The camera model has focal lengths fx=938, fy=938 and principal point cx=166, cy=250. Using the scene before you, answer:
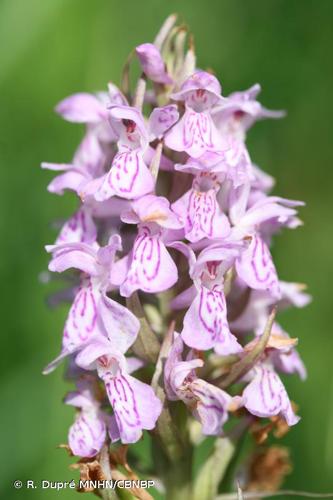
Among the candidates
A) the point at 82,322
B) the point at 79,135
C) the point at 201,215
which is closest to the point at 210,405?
the point at 82,322

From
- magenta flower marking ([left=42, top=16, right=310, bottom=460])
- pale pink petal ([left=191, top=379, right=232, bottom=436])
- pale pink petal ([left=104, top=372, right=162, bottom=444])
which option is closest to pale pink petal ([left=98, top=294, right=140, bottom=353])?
magenta flower marking ([left=42, top=16, right=310, bottom=460])

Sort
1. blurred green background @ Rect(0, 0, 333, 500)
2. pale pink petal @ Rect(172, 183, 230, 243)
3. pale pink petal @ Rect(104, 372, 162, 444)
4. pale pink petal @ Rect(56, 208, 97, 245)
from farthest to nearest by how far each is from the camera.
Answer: blurred green background @ Rect(0, 0, 333, 500) → pale pink petal @ Rect(56, 208, 97, 245) → pale pink petal @ Rect(172, 183, 230, 243) → pale pink petal @ Rect(104, 372, 162, 444)

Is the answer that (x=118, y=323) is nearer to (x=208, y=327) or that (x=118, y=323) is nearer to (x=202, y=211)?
(x=208, y=327)

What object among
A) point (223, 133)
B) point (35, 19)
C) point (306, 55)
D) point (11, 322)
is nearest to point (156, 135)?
point (223, 133)

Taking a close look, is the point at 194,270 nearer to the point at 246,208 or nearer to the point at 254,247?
the point at 254,247

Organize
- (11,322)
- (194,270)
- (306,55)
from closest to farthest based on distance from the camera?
(194,270) → (11,322) → (306,55)

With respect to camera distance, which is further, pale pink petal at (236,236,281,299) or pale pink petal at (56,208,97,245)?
pale pink petal at (56,208,97,245)

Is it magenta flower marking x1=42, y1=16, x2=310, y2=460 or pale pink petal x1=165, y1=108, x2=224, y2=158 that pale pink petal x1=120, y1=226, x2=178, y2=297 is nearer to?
magenta flower marking x1=42, y1=16, x2=310, y2=460

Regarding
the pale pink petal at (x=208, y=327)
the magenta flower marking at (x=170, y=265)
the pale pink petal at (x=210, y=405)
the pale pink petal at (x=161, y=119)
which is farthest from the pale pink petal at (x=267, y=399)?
the pale pink petal at (x=161, y=119)
